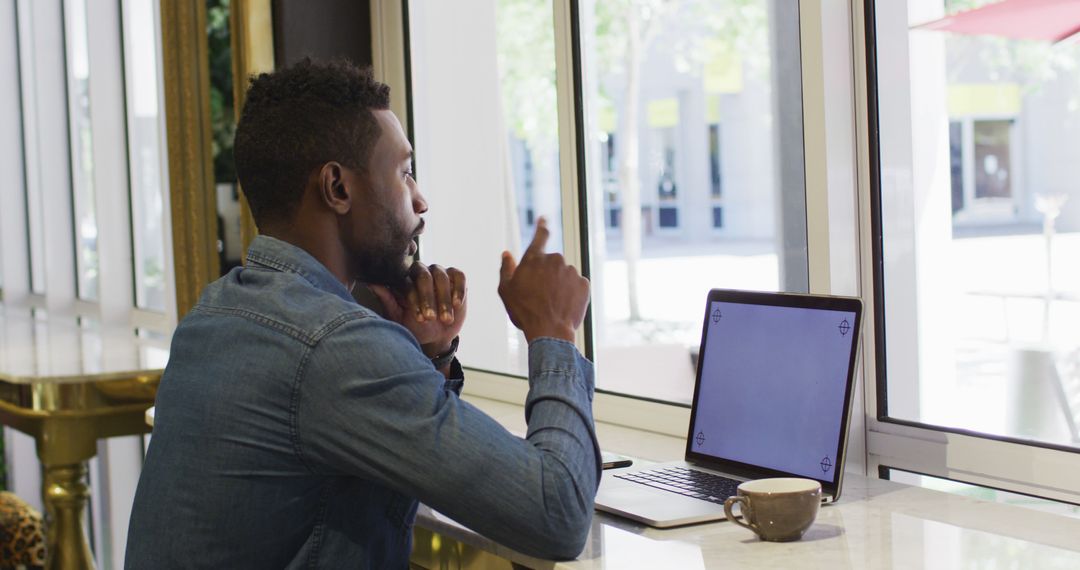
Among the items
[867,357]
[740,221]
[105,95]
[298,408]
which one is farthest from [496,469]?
[105,95]

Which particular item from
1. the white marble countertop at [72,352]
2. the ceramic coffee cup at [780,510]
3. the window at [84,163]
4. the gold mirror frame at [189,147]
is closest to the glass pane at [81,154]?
the window at [84,163]

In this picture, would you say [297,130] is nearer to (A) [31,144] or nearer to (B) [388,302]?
(B) [388,302]

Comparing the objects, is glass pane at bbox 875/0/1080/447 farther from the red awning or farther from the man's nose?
the man's nose

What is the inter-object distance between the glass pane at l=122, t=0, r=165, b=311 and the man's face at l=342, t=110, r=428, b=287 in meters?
2.79

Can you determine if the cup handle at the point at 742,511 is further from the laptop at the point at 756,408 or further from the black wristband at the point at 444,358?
the black wristband at the point at 444,358

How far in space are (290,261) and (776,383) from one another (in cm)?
66

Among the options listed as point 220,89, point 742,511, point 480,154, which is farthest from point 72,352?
point 742,511

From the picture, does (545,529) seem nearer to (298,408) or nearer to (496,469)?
(496,469)

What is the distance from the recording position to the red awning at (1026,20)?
59.7 inches

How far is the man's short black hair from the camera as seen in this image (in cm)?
137

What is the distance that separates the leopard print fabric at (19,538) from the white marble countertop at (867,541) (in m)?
2.43

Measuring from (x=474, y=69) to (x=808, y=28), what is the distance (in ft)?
4.37

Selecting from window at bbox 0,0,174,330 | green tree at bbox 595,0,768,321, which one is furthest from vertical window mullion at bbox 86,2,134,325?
green tree at bbox 595,0,768,321

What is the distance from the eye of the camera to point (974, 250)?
1717 millimetres
